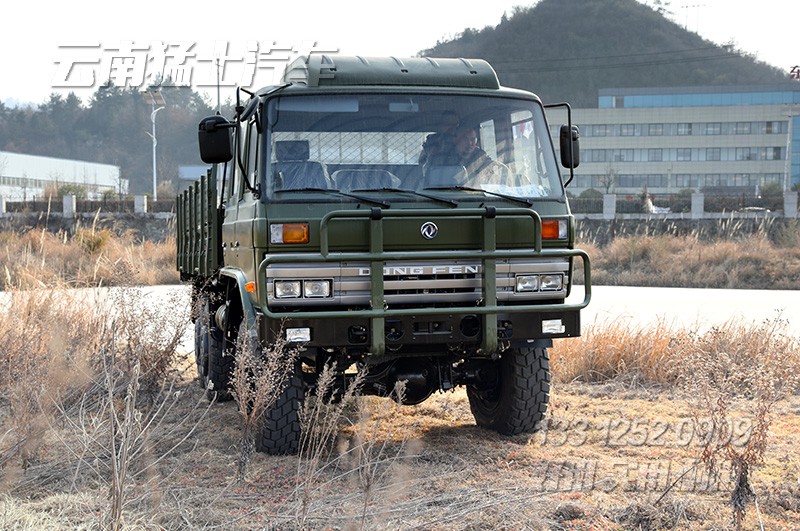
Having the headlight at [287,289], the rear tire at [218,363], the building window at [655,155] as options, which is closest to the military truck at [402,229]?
the headlight at [287,289]

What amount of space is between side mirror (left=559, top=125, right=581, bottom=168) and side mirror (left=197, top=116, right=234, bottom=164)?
2553 mm

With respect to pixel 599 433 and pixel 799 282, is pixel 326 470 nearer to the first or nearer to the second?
pixel 599 433

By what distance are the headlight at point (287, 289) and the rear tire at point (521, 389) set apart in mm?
1917

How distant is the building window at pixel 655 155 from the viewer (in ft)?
313

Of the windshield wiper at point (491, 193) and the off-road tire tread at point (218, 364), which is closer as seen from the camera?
the windshield wiper at point (491, 193)

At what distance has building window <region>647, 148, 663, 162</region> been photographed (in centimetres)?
9531

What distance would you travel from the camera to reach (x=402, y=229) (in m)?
6.27

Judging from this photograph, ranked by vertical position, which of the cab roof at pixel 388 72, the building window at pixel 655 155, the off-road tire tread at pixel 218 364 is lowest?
the off-road tire tread at pixel 218 364

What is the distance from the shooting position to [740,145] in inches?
3696

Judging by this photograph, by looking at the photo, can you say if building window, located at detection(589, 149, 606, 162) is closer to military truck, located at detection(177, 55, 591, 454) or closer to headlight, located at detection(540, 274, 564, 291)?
military truck, located at detection(177, 55, 591, 454)

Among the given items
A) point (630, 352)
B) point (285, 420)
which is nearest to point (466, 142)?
point (285, 420)

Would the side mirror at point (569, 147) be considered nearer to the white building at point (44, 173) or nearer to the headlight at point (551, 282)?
the headlight at point (551, 282)

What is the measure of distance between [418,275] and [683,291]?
64.4ft

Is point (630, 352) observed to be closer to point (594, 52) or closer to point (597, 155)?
point (597, 155)
